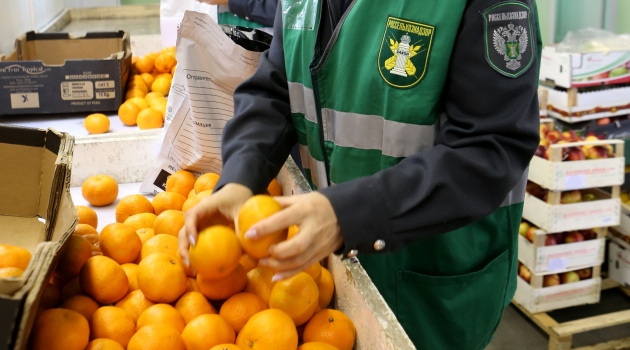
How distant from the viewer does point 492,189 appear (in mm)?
1085

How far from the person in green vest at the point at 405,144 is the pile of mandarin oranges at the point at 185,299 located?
72 mm

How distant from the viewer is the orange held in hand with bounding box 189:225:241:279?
98 cm

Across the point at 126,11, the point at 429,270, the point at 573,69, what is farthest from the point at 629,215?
the point at 126,11

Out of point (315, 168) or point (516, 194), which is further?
point (315, 168)

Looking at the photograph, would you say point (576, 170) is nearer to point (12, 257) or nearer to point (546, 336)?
point (546, 336)

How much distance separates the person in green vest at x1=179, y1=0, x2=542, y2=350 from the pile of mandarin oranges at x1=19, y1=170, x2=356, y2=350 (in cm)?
7

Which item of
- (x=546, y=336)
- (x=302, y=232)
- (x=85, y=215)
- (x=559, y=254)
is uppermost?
(x=302, y=232)

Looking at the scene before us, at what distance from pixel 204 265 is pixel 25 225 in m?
0.67

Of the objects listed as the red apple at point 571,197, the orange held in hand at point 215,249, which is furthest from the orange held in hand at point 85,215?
the red apple at point 571,197

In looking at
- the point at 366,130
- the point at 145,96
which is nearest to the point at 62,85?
the point at 145,96

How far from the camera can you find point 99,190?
1891 mm

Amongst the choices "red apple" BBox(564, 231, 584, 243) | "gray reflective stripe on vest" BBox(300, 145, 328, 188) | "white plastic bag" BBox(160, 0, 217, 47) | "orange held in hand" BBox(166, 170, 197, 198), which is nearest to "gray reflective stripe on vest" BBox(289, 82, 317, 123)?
"gray reflective stripe on vest" BBox(300, 145, 328, 188)

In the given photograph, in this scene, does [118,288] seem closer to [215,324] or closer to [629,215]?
[215,324]

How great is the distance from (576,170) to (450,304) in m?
1.93
